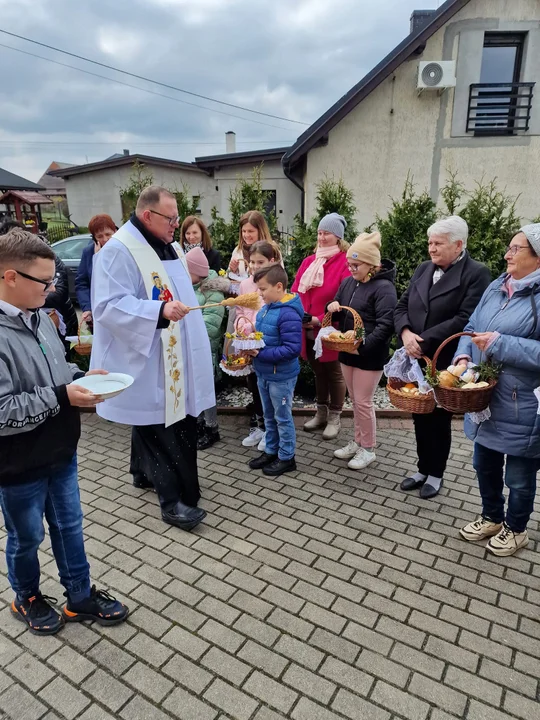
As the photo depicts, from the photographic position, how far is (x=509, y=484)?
9.64 ft

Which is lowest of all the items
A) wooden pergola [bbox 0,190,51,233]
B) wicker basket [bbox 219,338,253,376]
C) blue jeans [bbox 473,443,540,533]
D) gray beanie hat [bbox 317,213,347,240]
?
blue jeans [bbox 473,443,540,533]

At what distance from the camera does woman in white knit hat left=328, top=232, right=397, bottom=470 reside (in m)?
3.75

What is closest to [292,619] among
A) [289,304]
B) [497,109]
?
[289,304]

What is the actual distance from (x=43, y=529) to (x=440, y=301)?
2.81 meters

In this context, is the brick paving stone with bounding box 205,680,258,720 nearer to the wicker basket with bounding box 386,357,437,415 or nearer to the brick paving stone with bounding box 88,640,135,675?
the brick paving stone with bounding box 88,640,135,675

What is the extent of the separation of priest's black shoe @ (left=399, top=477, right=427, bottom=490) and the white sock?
49 millimetres

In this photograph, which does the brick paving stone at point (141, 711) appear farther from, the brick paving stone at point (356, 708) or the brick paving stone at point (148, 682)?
the brick paving stone at point (356, 708)

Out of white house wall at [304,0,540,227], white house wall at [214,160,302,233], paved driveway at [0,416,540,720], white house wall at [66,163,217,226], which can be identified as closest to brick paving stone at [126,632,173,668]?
paved driveway at [0,416,540,720]

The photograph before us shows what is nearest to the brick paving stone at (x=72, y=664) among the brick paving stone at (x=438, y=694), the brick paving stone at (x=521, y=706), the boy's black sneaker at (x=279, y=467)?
the brick paving stone at (x=438, y=694)

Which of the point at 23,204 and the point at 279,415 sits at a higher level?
the point at 23,204

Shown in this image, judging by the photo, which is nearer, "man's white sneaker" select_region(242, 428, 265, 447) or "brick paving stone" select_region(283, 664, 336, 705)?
"brick paving stone" select_region(283, 664, 336, 705)

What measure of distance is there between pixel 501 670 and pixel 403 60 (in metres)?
12.3

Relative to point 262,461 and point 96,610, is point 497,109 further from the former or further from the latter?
point 96,610

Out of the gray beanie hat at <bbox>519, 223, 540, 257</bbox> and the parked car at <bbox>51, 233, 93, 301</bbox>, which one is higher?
the gray beanie hat at <bbox>519, 223, 540, 257</bbox>
